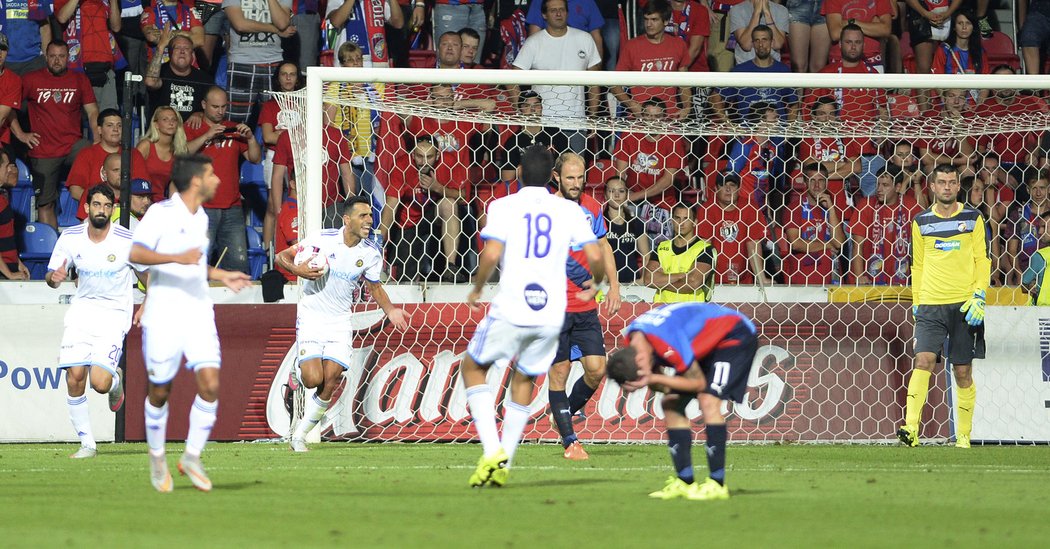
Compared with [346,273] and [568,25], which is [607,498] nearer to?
[346,273]

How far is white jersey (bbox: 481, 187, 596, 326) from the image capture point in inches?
316

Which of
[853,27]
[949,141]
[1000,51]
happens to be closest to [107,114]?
[853,27]

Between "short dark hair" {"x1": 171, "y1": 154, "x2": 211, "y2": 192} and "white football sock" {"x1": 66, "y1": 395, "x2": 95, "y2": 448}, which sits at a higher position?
"short dark hair" {"x1": 171, "y1": 154, "x2": 211, "y2": 192}

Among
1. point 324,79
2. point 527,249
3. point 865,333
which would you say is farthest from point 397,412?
point 527,249

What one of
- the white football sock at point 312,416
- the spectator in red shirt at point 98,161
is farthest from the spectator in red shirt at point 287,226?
the white football sock at point 312,416

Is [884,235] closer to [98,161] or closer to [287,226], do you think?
[287,226]

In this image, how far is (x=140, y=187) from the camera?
14852 mm

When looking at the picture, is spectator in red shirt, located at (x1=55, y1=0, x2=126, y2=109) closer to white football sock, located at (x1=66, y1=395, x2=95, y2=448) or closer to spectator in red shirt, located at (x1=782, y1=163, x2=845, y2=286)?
white football sock, located at (x1=66, y1=395, x2=95, y2=448)

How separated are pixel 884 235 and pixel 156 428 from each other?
9.08 meters

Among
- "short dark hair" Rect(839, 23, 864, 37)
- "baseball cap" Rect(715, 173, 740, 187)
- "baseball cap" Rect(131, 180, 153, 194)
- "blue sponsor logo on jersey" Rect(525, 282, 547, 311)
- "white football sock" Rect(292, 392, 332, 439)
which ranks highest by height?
"short dark hair" Rect(839, 23, 864, 37)

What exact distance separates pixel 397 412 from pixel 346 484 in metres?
4.67

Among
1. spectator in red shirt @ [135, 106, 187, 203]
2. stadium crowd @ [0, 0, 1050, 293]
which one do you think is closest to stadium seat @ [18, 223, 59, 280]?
stadium crowd @ [0, 0, 1050, 293]

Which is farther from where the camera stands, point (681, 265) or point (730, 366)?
point (681, 265)

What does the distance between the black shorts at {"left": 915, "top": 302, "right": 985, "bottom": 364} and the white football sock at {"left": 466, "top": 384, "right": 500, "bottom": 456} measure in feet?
18.0
